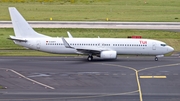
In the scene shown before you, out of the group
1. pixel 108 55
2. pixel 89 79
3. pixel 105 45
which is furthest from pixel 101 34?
pixel 89 79

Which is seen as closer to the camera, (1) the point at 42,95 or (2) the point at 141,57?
(1) the point at 42,95

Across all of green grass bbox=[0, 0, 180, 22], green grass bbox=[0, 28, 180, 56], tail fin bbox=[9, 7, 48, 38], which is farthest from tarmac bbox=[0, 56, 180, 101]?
green grass bbox=[0, 0, 180, 22]

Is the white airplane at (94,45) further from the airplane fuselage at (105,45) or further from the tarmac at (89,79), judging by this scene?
the tarmac at (89,79)

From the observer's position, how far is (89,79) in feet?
157

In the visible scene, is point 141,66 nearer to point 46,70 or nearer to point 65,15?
point 46,70

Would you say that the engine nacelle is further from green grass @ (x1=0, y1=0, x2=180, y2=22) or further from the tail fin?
green grass @ (x1=0, y1=0, x2=180, y2=22)

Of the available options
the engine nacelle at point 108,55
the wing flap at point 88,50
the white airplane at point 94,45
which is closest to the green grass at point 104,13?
the white airplane at point 94,45

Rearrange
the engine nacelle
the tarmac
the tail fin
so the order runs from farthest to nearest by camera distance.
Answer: the tail fin, the engine nacelle, the tarmac

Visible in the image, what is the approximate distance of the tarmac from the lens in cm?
4025

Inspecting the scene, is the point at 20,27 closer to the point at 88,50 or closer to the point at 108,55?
the point at 88,50

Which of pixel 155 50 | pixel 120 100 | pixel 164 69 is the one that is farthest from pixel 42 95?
pixel 155 50

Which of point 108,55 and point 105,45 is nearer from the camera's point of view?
point 108,55

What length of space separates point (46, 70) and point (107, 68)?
6.83 meters

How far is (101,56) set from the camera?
5997 cm
